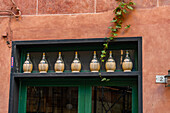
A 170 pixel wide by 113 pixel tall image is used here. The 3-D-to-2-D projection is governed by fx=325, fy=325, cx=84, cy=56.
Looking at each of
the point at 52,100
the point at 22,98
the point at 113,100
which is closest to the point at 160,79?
the point at 113,100

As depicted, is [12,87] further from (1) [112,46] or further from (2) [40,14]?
(1) [112,46]

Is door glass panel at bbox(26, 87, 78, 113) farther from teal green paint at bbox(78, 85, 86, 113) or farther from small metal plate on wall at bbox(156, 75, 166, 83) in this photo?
small metal plate on wall at bbox(156, 75, 166, 83)

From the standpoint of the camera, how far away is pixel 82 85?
5109 millimetres

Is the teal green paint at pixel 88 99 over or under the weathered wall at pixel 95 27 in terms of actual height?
under

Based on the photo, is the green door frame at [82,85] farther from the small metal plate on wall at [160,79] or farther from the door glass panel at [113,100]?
the small metal plate on wall at [160,79]

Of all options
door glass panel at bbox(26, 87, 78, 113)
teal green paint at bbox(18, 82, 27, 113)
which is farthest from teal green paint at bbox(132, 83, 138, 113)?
teal green paint at bbox(18, 82, 27, 113)

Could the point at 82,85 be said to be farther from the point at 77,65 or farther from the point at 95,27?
the point at 95,27

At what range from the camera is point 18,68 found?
5.26m

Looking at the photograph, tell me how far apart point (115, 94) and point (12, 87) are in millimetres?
1610

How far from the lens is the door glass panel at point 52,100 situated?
5.07 meters

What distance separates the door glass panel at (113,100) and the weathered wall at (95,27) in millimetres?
371

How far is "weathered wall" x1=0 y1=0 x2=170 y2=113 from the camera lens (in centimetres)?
465

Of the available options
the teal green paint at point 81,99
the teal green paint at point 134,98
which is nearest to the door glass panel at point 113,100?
the teal green paint at point 134,98

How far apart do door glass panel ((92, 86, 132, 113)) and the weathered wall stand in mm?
371
